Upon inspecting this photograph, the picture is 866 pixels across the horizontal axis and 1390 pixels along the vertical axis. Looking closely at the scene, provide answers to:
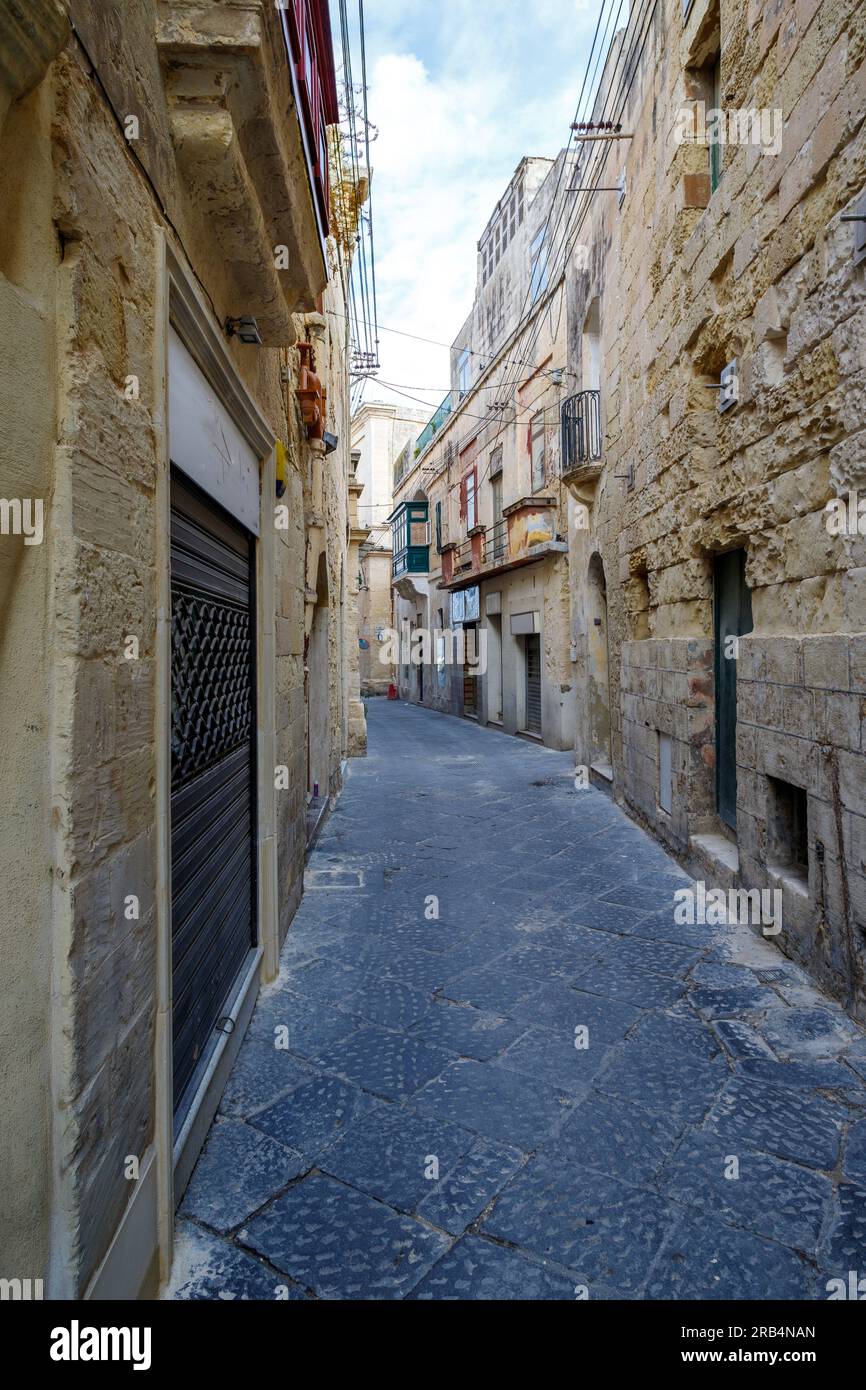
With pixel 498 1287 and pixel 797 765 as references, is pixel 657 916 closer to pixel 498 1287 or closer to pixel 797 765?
pixel 797 765

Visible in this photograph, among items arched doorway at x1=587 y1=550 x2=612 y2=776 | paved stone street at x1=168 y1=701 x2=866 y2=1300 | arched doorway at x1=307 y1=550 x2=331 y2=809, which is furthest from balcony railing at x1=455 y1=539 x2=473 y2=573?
paved stone street at x1=168 y1=701 x2=866 y2=1300

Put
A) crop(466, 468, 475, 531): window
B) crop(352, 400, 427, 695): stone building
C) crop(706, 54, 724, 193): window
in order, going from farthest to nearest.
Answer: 1. crop(352, 400, 427, 695): stone building
2. crop(466, 468, 475, 531): window
3. crop(706, 54, 724, 193): window

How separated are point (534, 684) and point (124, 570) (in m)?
13.4

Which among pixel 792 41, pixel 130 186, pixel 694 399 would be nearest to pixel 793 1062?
pixel 130 186

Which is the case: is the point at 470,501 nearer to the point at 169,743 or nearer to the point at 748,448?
the point at 748,448

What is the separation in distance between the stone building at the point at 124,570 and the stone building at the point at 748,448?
2287 millimetres

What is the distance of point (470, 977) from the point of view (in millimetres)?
3727

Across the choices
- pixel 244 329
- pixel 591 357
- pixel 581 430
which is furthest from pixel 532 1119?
pixel 591 357

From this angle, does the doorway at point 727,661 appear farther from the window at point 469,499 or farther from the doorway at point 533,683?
the window at point 469,499

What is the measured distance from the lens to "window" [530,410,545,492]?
44.1 feet

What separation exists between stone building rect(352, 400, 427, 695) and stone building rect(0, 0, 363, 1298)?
29.7 m

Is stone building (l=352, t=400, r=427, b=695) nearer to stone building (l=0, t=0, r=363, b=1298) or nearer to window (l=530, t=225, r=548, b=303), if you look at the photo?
window (l=530, t=225, r=548, b=303)
